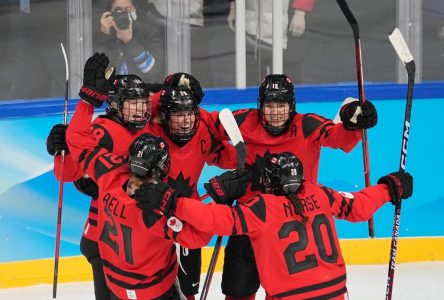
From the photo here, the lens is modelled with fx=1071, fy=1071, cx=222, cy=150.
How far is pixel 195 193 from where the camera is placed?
4.23 m

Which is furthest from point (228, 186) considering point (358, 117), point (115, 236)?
point (358, 117)

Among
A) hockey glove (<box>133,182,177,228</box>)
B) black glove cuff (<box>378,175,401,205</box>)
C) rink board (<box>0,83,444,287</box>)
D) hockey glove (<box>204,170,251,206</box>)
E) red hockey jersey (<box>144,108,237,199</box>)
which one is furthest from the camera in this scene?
rink board (<box>0,83,444,287</box>)

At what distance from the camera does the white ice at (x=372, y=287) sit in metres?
5.36

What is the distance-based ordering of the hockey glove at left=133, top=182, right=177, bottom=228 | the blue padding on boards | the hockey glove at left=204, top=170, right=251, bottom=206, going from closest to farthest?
1. the hockey glove at left=133, top=182, right=177, bottom=228
2. the hockey glove at left=204, top=170, right=251, bottom=206
3. the blue padding on boards

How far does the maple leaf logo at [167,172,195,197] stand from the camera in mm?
4129

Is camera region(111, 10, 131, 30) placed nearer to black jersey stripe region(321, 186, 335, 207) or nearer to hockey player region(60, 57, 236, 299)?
hockey player region(60, 57, 236, 299)

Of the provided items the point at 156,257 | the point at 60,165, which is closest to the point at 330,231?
the point at 156,257

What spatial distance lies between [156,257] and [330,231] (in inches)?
24.7

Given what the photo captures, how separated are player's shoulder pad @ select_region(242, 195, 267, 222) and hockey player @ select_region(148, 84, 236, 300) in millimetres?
504

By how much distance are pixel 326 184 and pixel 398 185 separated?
2064 millimetres

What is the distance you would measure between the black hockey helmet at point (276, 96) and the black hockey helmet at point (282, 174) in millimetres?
442

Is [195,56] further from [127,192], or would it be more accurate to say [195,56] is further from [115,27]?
[127,192]

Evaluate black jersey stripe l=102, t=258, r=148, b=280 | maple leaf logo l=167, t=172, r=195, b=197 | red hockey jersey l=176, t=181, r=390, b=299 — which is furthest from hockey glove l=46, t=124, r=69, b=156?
red hockey jersey l=176, t=181, r=390, b=299

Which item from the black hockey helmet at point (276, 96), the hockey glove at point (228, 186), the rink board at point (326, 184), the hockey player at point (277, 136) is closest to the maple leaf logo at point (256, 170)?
the hockey player at point (277, 136)
